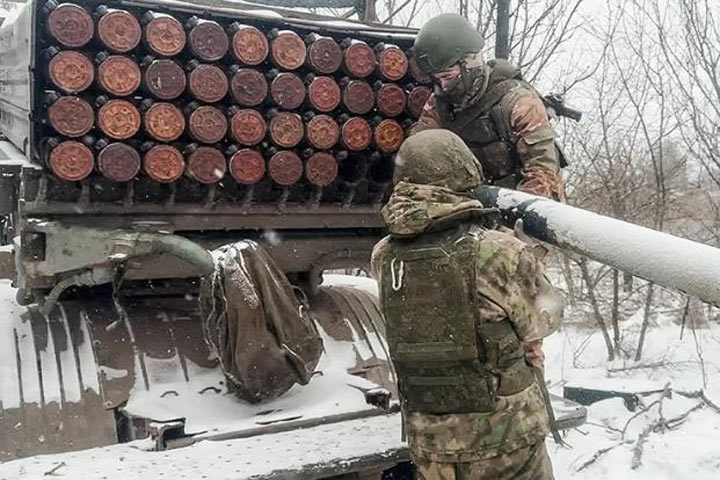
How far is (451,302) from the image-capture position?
8.99ft

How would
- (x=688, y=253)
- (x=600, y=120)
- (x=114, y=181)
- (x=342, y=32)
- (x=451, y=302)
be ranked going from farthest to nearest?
(x=600, y=120)
(x=342, y=32)
(x=114, y=181)
(x=451, y=302)
(x=688, y=253)

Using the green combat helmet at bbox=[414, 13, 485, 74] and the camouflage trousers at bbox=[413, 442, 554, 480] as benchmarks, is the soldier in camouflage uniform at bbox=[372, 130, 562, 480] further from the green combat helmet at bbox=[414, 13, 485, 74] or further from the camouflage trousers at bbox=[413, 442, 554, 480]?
the green combat helmet at bbox=[414, 13, 485, 74]

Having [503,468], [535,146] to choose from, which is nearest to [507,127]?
[535,146]

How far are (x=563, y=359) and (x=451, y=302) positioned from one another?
9015mm

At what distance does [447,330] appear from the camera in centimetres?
275

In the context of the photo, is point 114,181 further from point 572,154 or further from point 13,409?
point 572,154

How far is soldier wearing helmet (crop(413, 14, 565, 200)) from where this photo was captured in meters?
3.87

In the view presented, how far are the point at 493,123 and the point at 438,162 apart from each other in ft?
4.45

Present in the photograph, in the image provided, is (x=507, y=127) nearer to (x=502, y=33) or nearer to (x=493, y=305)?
(x=502, y=33)

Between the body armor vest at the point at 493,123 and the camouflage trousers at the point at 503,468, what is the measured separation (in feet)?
5.41

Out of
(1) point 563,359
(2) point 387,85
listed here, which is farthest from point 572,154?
(2) point 387,85

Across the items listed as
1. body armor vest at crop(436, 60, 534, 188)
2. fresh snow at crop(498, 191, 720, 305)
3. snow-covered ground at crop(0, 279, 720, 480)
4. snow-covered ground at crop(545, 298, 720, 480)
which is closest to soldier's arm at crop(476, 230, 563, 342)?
fresh snow at crop(498, 191, 720, 305)

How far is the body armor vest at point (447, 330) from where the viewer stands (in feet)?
8.98

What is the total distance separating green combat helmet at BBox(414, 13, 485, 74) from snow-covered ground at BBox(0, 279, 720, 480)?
56.6 inches
